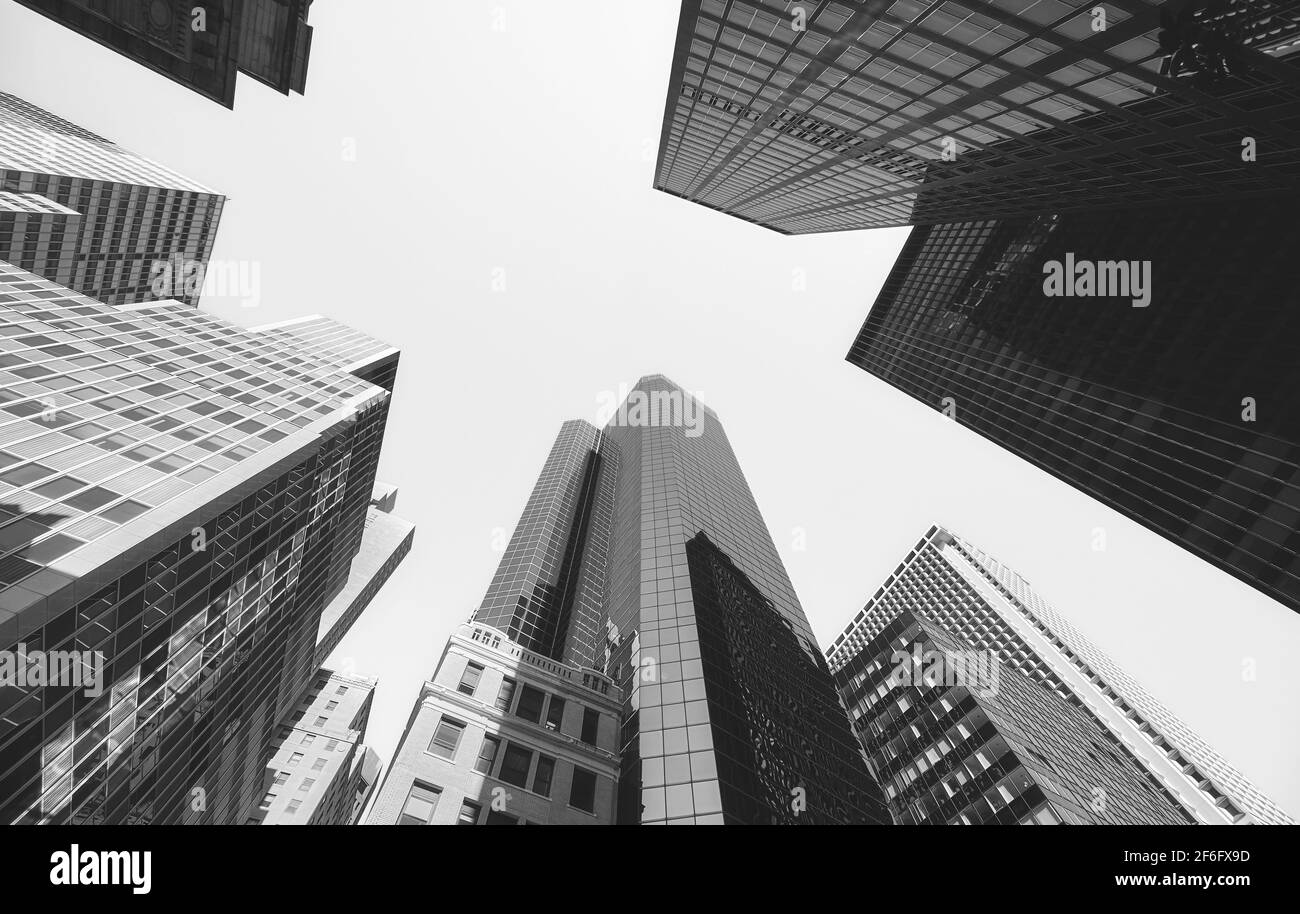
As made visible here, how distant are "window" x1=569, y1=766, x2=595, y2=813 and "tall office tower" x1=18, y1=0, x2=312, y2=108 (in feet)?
129

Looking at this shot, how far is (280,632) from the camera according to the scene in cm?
5700

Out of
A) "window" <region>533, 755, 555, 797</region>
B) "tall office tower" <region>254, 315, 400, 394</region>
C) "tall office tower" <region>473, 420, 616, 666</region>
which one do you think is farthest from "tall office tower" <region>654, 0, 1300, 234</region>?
"tall office tower" <region>254, 315, 400, 394</region>

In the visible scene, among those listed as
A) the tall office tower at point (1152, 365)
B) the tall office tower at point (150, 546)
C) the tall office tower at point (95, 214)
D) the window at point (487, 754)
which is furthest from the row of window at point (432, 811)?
the tall office tower at point (95, 214)

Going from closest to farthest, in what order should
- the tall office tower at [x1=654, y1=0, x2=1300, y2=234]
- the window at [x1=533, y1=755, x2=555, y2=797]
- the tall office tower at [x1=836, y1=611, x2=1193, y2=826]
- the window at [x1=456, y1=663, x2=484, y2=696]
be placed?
the tall office tower at [x1=654, y1=0, x2=1300, y2=234] → the window at [x1=533, y1=755, x2=555, y2=797] → the window at [x1=456, y1=663, x2=484, y2=696] → the tall office tower at [x1=836, y1=611, x2=1193, y2=826]

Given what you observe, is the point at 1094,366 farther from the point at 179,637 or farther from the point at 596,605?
the point at 179,637

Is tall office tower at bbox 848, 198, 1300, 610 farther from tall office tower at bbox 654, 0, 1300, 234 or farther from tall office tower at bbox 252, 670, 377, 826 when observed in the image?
tall office tower at bbox 252, 670, 377, 826

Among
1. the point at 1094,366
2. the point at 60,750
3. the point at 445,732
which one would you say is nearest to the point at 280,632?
the point at 60,750

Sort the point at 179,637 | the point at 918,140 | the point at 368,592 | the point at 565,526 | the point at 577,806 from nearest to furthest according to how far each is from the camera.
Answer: the point at 577,806 < the point at 179,637 < the point at 918,140 < the point at 565,526 < the point at 368,592

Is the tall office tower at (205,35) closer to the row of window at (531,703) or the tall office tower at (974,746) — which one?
the row of window at (531,703)

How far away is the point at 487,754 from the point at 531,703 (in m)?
5.36

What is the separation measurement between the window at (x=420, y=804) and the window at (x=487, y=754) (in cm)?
268

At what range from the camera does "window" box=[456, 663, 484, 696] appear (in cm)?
3825

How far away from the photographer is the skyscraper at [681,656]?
36.1 metres
